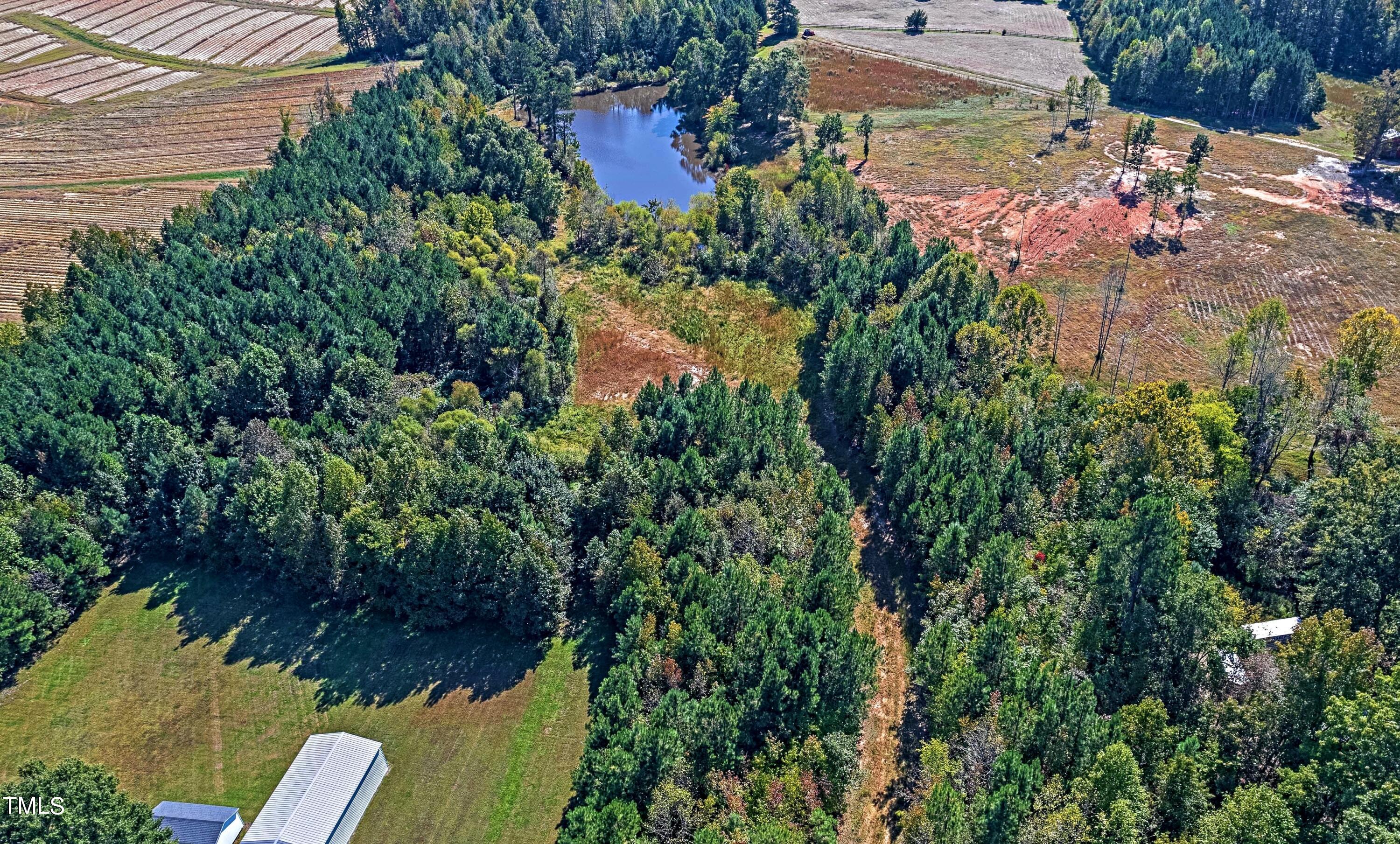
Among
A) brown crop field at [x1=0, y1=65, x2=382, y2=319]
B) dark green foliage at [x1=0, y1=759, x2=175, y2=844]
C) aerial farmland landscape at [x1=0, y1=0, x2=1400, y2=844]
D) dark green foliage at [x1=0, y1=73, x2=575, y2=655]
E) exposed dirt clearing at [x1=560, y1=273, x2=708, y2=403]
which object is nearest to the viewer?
dark green foliage at [x1=0, y1=759, x2=175, y2=844]

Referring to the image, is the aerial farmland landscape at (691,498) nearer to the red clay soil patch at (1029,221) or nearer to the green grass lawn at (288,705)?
the green grass lawn at (288,705)

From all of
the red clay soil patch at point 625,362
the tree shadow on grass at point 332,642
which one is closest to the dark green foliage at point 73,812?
→ the tree shadow on grass at point 332,642

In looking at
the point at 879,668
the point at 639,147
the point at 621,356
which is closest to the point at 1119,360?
the point at 879,668

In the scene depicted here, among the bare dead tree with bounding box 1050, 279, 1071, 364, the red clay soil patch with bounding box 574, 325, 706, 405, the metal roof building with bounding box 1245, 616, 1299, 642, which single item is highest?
the bare dead tree with bounding box 1050, 279, 1071, 364

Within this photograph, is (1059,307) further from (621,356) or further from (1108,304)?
(621,356)

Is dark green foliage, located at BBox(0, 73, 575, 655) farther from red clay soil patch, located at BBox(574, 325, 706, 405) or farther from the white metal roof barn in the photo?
the white metal roof barn

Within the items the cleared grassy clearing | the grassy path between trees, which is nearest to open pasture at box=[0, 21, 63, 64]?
the cleared grassy clearing

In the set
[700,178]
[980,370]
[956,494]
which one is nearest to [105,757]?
[956,494]
